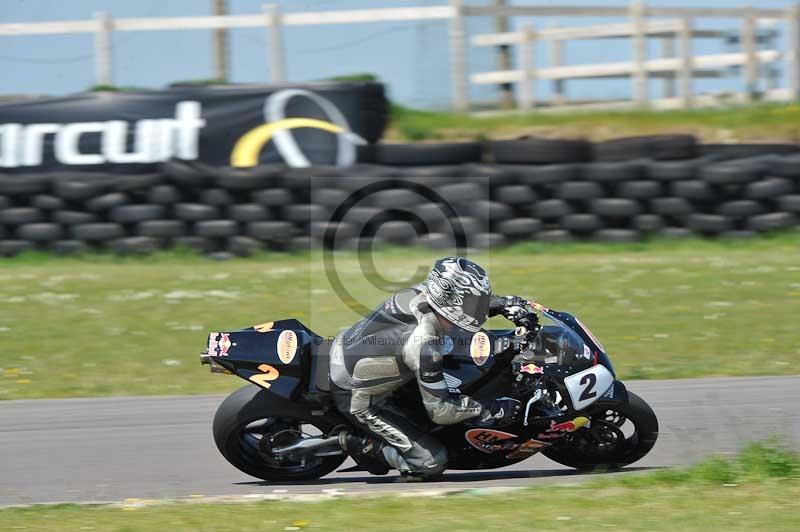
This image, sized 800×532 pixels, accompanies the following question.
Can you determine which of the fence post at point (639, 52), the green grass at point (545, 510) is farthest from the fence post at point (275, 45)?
the green grass at point (545, 510)

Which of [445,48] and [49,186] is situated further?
[445,48]

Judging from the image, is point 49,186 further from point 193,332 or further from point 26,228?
point 193,332

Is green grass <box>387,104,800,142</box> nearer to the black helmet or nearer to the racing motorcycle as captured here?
the racing motorcycle

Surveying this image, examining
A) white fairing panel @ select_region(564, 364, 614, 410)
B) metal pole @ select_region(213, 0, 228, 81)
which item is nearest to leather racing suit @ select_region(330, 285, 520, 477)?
white fairing panel @ select_region(564, 364, 614, 410)

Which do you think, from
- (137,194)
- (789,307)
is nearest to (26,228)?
(137,194)

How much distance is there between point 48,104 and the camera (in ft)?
43.8

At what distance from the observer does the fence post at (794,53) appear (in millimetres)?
16609

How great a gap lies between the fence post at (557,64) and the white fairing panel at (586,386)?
36.9 ft

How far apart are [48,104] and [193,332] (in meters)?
5.05

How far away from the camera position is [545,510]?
4.74 m

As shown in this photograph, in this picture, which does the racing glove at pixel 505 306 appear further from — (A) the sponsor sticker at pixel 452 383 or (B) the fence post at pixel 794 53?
(B) the fence post at pixel 794 53

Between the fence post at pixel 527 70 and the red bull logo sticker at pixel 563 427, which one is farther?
the fence post at pixel 527 70

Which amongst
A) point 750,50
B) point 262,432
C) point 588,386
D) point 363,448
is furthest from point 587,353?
point 750,50

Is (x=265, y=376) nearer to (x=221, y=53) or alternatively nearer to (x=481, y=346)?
(x=481, y=346)
